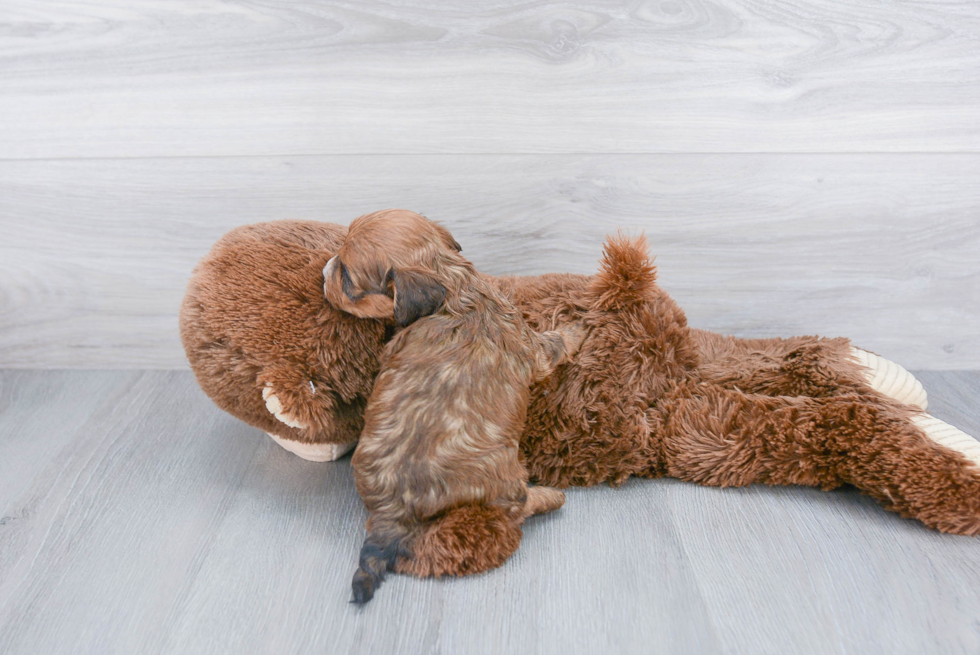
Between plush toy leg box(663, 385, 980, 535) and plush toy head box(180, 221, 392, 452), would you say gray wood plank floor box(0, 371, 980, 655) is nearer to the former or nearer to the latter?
plush toy leg box(663, 385, 980, 535)

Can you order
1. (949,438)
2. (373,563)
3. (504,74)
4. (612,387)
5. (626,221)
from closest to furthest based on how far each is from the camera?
(373,563) → (949,438) → (612,387) → (504,74) → (626,221)

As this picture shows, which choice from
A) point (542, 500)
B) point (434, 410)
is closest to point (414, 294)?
point (434, 410)

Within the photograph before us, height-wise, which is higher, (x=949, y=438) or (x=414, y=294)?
(x=414, y=294)

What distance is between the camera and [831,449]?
141 cm

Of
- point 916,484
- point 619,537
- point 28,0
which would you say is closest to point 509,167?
point 619,537

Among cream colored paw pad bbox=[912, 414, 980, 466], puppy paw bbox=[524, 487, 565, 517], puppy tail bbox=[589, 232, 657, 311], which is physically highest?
puppy tail bbox=[589, 232, 657, 311]

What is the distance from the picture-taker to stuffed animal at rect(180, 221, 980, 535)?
1402mm

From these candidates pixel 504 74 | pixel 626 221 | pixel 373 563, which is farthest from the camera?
pixel 626 221

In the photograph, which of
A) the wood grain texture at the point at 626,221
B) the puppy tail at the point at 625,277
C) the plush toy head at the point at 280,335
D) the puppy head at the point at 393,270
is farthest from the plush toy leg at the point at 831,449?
the plush toy head at the point at 280,335

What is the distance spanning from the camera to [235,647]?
115 cm

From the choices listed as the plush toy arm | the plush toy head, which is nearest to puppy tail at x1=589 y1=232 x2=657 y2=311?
the plush toy head

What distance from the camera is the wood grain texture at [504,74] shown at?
5.39 ft

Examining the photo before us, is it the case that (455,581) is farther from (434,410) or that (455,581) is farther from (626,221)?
(626,221)

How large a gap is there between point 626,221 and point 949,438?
86 cm
